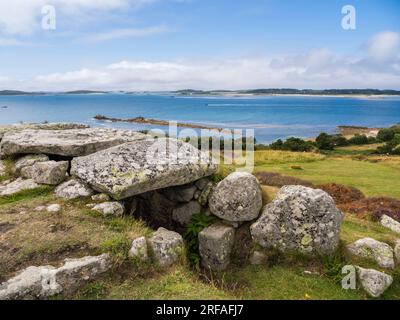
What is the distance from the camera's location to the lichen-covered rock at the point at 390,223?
16094 mm

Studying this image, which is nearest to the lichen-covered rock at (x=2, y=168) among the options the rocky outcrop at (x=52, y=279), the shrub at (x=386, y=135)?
the rocky outcrop at (x=52, y=279)

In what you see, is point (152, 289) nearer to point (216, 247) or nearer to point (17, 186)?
point (216, 247)

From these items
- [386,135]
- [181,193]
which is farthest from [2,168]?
[386,135]

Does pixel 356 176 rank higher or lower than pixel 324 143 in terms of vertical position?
higher

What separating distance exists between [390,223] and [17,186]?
15035mm

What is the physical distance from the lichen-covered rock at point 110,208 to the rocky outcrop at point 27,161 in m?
3.99

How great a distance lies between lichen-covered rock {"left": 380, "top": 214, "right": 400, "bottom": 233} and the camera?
1609cm

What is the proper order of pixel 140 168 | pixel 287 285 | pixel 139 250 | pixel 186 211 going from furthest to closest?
pixel 186 211
pixel 140 168
pixel 287 285
pixel 139 250

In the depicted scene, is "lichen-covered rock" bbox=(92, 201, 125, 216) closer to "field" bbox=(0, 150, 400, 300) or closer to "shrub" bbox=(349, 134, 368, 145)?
"field" bbox=(0, 150, 400, 300)

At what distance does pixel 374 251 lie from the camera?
37.7ft

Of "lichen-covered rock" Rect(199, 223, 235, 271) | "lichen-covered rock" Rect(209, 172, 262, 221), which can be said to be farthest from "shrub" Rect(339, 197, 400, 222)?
"lichen-covered rock" Rect(199, 223, 235, 271)

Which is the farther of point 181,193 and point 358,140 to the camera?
point 358,140

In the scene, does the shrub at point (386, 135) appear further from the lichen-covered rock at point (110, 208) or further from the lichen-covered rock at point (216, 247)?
the lichen-covered rock at point (110, 208)
